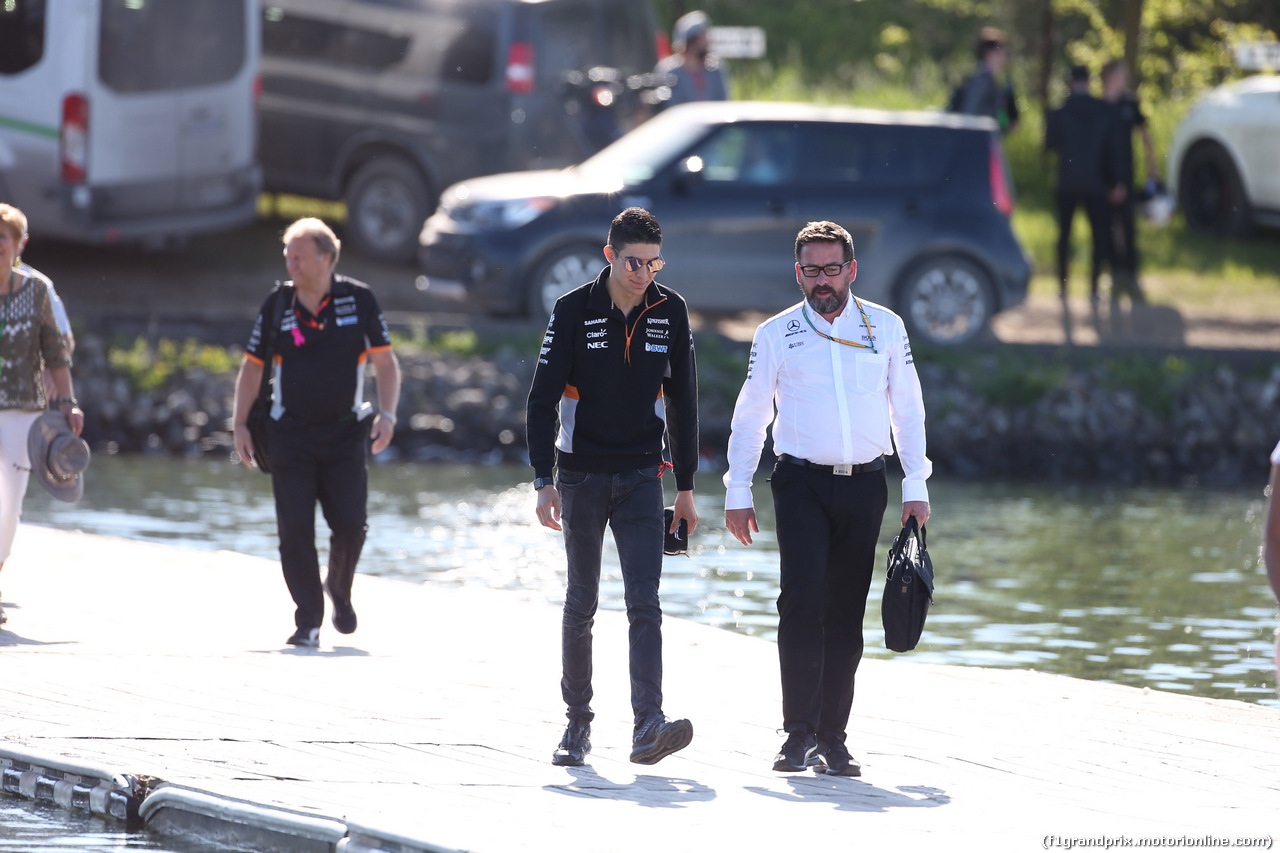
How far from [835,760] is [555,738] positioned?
95 centimetres

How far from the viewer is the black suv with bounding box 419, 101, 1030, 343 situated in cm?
1731

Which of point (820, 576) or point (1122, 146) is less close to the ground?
point (1122, 146)

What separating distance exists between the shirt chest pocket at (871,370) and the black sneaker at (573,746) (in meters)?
1.40

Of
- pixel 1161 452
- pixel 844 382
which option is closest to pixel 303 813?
pixel 844 382

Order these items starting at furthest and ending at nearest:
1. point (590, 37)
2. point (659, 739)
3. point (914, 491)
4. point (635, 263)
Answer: point (590, 37), point (914, 491), point (635, 263), point (659, 739)

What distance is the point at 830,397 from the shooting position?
651 cm

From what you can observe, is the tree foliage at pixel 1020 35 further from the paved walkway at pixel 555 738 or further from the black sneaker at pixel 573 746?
the black sneaker at pixel 573 746

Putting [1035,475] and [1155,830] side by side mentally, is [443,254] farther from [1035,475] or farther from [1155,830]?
[1155,830]

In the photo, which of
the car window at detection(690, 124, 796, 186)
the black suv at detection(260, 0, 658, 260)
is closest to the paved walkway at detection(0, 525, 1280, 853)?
the car window at detection(690, 124, 796, 186)

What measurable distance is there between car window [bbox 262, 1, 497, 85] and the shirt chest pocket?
44.0 feet

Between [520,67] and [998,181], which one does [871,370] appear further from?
[520,67]

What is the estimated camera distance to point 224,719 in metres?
6.81

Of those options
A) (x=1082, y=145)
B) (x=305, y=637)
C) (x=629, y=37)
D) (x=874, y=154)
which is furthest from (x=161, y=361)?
(x=305, y=637)

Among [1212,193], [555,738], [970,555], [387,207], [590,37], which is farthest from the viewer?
[1212,193]
